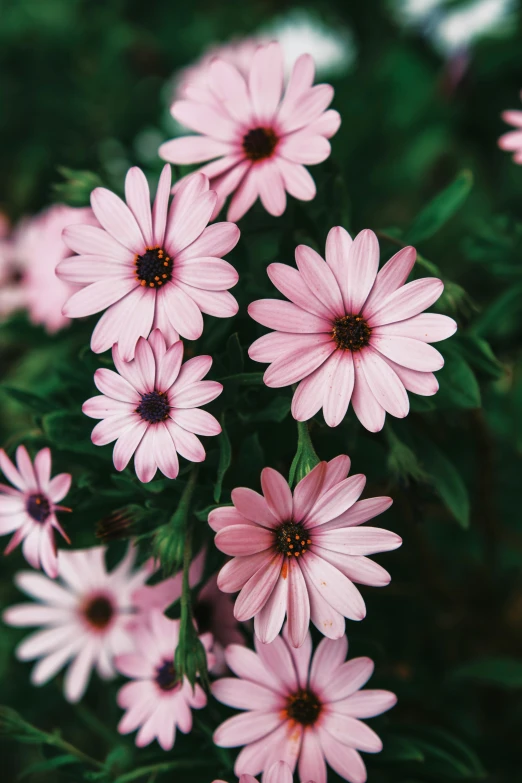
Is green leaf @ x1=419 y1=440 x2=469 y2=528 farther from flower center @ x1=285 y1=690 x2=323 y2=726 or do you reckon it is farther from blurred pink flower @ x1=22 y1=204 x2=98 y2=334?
blurred pink flower @ x1=22 y1=204 x2=98 y2=334

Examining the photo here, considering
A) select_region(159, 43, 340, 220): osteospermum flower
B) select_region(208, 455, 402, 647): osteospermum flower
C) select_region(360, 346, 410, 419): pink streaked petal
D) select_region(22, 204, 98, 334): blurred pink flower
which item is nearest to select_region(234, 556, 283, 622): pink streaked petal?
select_region(208, 455, 402, 647): osteospermum flower

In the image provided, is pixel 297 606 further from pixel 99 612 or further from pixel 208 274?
pixel 99 612

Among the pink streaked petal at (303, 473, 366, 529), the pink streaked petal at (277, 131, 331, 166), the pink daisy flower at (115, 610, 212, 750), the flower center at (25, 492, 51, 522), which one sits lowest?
the pink daisy flower at (115, 610, 212, 750)

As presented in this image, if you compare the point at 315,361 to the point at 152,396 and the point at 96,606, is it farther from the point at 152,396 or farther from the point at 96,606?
the point at 96,606

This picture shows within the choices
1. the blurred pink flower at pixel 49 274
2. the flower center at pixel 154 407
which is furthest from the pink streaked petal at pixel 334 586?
the blurred pink flower at pixel 49 274

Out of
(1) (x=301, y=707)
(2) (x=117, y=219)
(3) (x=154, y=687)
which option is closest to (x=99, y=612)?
(3) (x=154, y=687)

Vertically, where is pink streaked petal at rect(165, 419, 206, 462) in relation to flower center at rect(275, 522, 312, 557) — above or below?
above

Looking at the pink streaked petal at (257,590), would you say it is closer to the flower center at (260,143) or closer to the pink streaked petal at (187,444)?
the pink streaked petal at (187,444)
